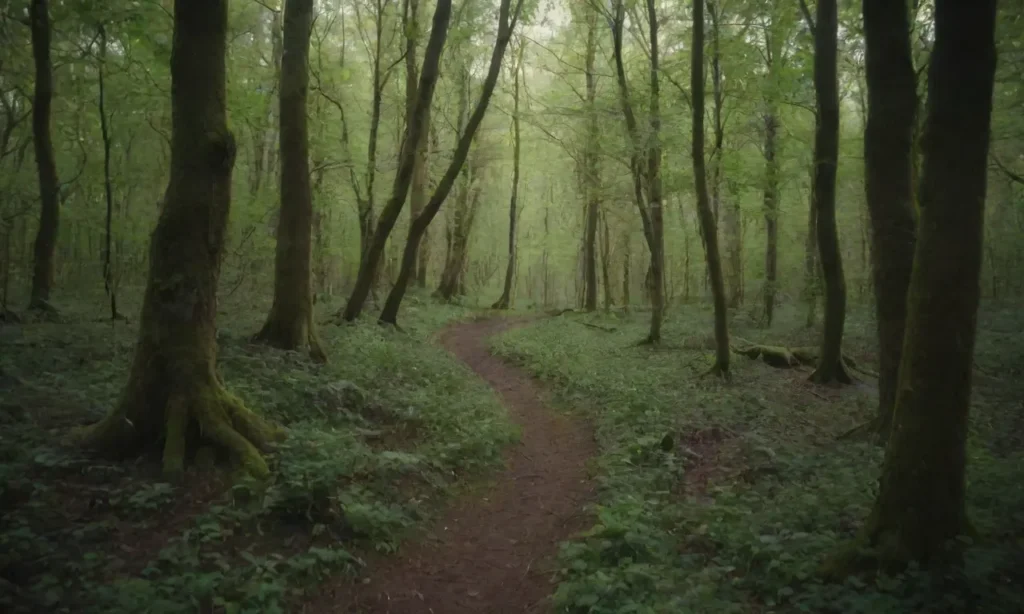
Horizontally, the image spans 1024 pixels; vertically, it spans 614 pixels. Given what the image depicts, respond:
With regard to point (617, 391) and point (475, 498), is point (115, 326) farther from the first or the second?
point (617, 391)

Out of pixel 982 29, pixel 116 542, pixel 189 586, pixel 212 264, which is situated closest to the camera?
pixel 982 29

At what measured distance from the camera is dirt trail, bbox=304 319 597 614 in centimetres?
495

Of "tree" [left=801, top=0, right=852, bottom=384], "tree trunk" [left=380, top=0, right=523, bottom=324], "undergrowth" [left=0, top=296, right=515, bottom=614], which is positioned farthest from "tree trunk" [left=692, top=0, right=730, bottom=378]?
"undergrowth" [left=0, top=296, right=515, bottom=614]

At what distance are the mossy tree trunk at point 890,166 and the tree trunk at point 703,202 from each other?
13.8 ft

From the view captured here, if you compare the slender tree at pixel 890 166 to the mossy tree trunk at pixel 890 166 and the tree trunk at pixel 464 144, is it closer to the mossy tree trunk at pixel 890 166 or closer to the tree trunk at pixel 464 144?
the mossy tree trunk at pixel 890 166

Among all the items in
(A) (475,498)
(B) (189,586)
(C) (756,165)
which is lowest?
(A) (475,498)

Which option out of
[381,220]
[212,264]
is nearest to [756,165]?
[381,220]

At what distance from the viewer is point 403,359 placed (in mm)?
12281

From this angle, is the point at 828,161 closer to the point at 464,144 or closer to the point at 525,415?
the point at 525,415

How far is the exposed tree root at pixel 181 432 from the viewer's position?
5668mm

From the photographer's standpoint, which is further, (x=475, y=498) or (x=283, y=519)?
(x=475, y=498)

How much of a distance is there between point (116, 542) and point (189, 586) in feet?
3.05

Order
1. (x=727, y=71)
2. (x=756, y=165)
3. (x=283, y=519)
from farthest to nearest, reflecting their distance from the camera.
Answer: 1. (x=756, y=165)
2. (x=727, y=71)
3. (x=283, y=519)

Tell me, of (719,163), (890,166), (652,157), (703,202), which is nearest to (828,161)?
(703,202)
